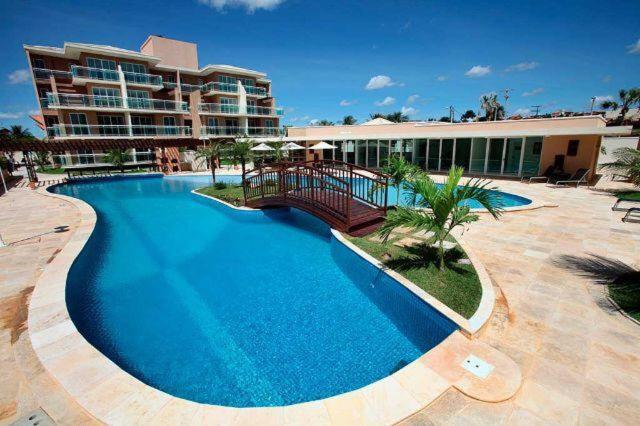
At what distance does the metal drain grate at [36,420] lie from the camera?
9.03ft

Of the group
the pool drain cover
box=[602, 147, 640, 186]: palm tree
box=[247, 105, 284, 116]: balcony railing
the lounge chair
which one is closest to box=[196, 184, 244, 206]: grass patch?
the pool drain cover

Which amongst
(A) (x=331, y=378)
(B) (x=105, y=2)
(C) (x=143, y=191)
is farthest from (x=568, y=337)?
(C) (x=143, y=191)

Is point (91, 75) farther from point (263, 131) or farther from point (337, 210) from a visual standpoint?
point (337, 210)

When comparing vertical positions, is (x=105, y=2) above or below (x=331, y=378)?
above

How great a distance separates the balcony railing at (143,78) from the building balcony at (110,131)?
4.62 m

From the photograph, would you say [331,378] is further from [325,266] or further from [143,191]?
[143,191]

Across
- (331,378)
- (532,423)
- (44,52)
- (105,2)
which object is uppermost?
(44,52)

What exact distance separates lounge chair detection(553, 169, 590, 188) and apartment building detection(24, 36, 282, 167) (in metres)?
29.8

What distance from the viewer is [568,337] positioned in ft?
12.8

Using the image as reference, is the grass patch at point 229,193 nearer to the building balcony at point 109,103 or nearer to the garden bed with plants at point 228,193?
the garden bed with plants at point 228,193

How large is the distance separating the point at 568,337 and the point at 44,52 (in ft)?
128

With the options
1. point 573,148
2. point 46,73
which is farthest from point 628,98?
point 46,73

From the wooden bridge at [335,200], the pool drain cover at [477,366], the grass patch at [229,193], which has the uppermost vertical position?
the wooden bridge at [335,200]

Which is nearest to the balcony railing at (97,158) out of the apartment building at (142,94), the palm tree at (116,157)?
the palm tree at (116,157)
